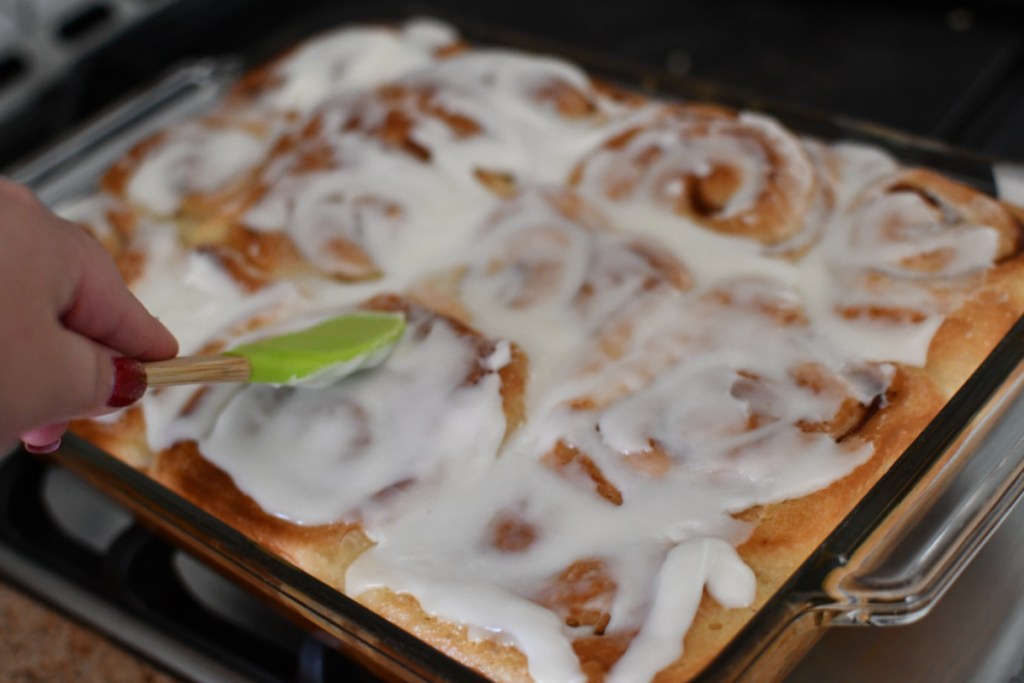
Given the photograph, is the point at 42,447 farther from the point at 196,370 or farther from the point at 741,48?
the point at 741,48

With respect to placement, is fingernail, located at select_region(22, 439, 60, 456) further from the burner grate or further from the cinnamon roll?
the cinnamon roll

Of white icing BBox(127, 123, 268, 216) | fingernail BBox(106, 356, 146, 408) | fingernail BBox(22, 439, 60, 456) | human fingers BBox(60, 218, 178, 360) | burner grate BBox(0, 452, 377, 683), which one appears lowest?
burner grate BBox(0, 452, 377, 683)

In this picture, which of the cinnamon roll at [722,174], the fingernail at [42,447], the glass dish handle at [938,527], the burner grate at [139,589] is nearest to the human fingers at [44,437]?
the fingernail at [42,447]

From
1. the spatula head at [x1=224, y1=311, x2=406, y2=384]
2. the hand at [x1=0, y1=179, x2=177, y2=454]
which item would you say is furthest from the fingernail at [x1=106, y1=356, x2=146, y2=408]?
the spatula head at [x1=224, y1=311, x2=406, y2=384]

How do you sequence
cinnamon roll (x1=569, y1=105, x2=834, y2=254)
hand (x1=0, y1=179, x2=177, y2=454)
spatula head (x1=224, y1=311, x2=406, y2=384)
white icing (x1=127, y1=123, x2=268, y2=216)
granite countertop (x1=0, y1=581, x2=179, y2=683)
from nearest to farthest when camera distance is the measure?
1. hand (x1=0, y1=179, x2=177, y2=454)
2. spatula head (x1=224, y1=311, x2=406, y2=384)
3. granite countertop (x1=0, y1=581, x2=179, y2=683)
4. cinnamon roll (x1=569, y1=105, x2=834, y2=254)
5. white icing (x1=127, y1=123, x2=268, y2=216)

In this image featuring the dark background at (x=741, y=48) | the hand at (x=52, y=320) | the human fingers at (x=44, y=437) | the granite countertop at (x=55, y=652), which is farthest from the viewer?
the dark background at (x=741, y=48)

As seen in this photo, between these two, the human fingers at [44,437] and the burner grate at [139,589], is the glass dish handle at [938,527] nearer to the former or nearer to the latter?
the burner grate at [139,589]
